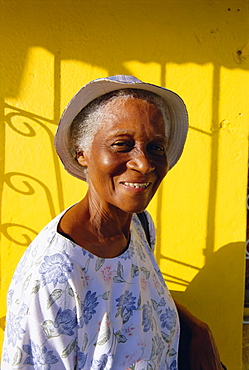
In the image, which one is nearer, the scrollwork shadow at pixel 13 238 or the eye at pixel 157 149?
the eye at pixel 157 149

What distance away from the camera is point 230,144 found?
2.52 metres

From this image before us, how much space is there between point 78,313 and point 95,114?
2.22 ft

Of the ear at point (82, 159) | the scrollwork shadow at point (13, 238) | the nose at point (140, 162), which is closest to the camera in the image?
the nose at point (140, 162)

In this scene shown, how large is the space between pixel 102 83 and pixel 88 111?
0.13 metres

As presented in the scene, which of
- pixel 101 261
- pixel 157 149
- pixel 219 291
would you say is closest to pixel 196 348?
pixel 101 261

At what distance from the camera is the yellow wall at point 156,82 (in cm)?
237

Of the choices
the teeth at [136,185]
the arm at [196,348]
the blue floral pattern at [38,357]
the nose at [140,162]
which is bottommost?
the arm at [196,348]

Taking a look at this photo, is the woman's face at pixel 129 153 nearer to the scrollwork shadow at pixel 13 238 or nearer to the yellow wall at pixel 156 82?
the yellow wall at pixel 156 82

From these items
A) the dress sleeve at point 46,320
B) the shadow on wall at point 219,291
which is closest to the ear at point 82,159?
the dress sleeve at point 46,320

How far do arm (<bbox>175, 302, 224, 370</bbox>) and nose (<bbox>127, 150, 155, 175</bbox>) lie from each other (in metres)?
0.85

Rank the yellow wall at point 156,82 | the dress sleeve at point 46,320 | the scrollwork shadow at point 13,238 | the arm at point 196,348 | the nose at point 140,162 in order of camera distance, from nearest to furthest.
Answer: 1. the dress sleeve at point 46,320
2. the nose at point 140,162
3. the arm at point 196,348
4. the yellow wall at point 156,82
5. the scrollwork shadow at point 13,238

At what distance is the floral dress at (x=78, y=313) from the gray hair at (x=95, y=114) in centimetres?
32

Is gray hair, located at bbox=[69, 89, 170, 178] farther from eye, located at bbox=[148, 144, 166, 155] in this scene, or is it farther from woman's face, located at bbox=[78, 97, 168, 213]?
eye, located at bbox=[148, 144, 166, 155]

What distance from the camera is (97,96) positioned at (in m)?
1.32
